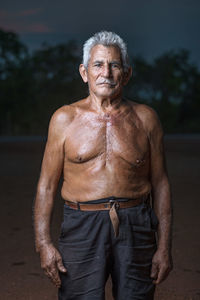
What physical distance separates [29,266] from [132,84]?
42.5m

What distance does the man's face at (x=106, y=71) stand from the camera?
2311 mm

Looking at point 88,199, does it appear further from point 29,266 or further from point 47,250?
point 29,266

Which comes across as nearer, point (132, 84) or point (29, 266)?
point (29, 266)

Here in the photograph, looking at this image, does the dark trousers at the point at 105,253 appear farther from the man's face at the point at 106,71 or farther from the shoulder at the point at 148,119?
the man's face at the point at 106,71

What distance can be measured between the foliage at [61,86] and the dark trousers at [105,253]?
33.1 meters

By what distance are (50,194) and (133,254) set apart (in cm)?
Result: 47

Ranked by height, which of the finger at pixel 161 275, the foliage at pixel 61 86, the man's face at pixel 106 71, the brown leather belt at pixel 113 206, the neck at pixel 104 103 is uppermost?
the man's face at pixel 106 71

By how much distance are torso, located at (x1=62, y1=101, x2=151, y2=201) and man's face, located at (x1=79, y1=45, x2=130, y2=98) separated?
11 cm

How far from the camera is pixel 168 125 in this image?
1615 inches

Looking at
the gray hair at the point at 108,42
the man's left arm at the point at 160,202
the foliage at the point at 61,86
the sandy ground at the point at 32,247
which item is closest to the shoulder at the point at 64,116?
the gray hair at the point at 108,42

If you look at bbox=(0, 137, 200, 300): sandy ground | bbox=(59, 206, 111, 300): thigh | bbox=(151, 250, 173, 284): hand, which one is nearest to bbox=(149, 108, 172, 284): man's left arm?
bbox=(151, 250, 173, 284): hand

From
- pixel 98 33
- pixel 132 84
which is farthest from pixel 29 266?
pixel 132 84

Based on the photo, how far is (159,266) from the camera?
7.78 feet

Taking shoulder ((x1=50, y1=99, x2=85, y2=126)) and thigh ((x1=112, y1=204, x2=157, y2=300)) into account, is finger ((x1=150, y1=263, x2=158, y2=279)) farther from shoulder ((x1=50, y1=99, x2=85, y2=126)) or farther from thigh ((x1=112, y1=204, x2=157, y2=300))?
shoulder ((x1=50, y1=99, x2=85, y2=126))
